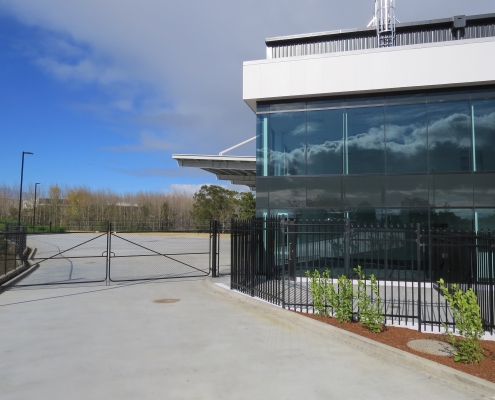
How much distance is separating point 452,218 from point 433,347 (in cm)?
840

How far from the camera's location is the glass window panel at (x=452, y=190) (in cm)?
1424

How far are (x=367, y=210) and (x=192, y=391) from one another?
10931 mm

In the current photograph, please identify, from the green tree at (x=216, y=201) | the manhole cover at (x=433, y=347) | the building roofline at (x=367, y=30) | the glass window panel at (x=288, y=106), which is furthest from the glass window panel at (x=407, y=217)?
the green tree at (x=216, y=201)

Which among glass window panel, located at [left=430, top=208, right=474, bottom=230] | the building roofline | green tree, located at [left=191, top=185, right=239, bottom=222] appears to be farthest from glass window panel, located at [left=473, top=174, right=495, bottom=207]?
green tree, located at [left=191, top=185, right=239, bottom=222]

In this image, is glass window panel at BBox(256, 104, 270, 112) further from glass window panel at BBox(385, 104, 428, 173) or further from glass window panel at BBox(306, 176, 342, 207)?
glass window panel at BBox(385, 104, 428, 173)

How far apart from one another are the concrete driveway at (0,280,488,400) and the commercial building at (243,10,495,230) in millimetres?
6801

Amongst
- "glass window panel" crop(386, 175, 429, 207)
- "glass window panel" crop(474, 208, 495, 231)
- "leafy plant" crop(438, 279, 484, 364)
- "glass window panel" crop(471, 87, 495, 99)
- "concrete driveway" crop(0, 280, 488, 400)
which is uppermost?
"glass window panel" crop(471, 87, 495, 99)

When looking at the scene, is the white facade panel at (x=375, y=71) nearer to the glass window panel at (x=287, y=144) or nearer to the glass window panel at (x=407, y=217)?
the glass window panel at (x=287, y=144)

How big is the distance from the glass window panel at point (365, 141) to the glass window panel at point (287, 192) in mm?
1868

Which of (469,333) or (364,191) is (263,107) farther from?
(469,333)

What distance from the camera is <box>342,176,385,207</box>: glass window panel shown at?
14891 millimetres

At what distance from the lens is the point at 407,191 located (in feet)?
48.1

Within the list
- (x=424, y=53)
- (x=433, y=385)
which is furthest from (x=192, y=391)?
(x=424, y=53)

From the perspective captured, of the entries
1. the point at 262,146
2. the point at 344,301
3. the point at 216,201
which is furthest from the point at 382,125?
the point at 216,201
